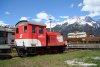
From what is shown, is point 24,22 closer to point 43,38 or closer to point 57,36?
point 43,38

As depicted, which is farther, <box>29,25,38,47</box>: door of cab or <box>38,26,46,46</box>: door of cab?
<box>38,26,46,46</box>: door of cab

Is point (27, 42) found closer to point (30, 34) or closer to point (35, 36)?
point (30, 34)

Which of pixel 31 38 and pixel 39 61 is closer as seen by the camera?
pixel 39 61

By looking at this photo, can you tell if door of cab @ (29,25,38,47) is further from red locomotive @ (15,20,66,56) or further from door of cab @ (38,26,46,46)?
door of cab @ (38,26,46,46)

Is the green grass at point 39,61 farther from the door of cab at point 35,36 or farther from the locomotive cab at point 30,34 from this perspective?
the door of cab at point 35,36

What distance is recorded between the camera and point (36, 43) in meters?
22.8

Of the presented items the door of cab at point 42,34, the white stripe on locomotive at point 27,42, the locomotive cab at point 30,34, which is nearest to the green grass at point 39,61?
the white stripe on locomotive at point 27,42

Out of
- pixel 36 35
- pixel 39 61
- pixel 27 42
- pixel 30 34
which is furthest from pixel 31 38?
pixel 39 61

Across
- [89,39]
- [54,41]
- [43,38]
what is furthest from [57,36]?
[89,39]

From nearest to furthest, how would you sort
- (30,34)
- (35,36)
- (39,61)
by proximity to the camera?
(39,61), (30,34), (35,36)

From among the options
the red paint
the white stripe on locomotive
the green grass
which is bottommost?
the green grass

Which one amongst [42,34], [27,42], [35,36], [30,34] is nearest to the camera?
[27,42]

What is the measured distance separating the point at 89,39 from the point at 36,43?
145ft

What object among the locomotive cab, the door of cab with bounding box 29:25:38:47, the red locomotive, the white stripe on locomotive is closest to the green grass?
the white stripe on locomotive
